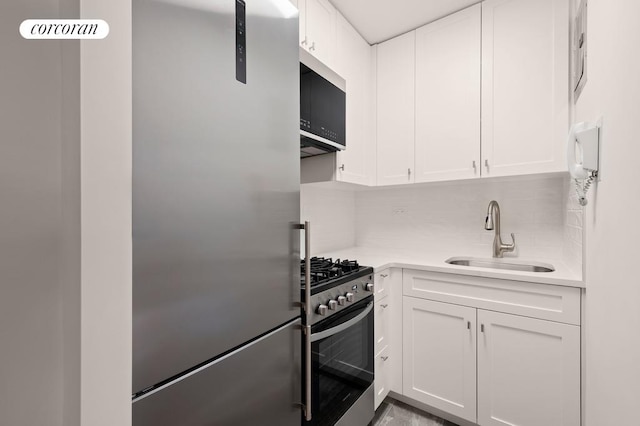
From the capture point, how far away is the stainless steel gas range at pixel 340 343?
3.96 ft

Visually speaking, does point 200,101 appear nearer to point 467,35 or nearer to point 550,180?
point 467,35

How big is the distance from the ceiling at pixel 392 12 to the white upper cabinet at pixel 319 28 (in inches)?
5.6

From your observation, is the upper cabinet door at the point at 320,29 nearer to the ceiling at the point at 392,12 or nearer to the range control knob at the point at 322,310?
the ceiling at the point at 392,12

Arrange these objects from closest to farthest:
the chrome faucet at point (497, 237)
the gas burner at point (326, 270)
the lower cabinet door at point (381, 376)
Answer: the gas burner at point (326, 270), the lower cabinet door at point (381, 376), the chrome faucet at point (497, 237)

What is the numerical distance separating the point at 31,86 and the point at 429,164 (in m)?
2.03

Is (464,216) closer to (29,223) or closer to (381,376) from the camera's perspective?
(381,376)

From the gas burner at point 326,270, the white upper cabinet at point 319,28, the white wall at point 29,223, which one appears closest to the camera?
the white wall at point 29,223

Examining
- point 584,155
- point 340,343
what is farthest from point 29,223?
point 584,155

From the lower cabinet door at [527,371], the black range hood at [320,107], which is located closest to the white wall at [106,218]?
the black range hood at [320,107]

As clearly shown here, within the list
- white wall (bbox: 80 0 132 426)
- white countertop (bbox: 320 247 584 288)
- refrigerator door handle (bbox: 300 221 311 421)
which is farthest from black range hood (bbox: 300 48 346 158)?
white wall (bbox: 80 0 132 426)

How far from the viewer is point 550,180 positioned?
6.40 ft

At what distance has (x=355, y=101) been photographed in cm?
206

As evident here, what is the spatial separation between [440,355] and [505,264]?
2.56 ft

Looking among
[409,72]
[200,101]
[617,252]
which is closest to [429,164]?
[409,72]
